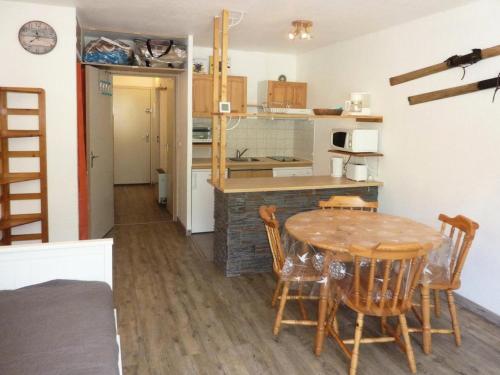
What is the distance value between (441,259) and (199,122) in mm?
3875

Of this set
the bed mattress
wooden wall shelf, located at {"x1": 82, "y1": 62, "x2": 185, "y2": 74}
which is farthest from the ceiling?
the bed mattress

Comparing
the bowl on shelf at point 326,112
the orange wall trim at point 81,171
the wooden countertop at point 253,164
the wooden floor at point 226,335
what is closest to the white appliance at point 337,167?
the bowl on shelf at point 326,112

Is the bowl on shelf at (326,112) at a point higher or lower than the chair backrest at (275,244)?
higher

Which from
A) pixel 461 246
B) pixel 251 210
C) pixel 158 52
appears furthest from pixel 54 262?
pixel 158 52

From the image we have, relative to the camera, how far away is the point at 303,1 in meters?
3.46

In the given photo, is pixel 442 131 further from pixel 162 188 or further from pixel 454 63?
pixel 162 188

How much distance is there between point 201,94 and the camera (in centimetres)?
543

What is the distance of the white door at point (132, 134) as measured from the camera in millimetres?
8852

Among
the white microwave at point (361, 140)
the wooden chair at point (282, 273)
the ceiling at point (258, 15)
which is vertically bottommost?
the wooden chair at point (282, 273)

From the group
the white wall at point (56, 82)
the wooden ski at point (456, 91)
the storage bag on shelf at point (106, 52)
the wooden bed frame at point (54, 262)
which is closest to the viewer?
the wooden bed frame at point (54, 262)

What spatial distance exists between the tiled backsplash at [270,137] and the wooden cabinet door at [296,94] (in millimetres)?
295

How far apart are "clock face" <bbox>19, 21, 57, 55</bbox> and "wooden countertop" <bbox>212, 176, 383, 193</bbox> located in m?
2.06

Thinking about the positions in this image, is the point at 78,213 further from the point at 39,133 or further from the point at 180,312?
the point at 180,312

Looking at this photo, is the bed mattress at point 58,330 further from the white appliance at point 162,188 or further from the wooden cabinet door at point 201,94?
the white appliance at point 162,188
